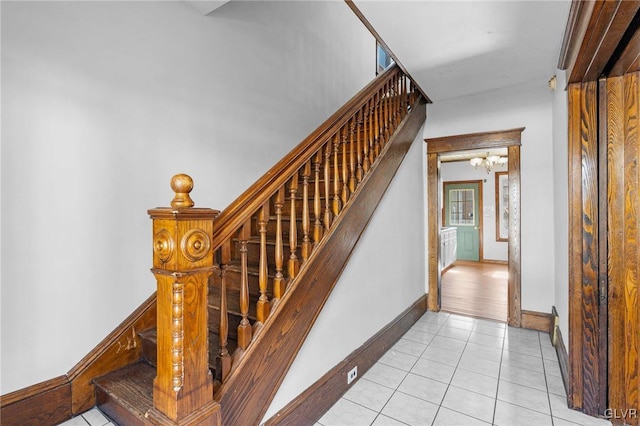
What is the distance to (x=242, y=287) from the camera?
1.49 metres

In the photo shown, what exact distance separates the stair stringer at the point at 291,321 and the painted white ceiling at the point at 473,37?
3.52 feet

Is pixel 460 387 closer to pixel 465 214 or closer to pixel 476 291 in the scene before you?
pixel 476 291

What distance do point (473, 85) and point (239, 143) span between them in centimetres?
254

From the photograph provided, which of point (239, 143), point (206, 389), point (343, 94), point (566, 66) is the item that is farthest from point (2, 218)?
point (343, 94)

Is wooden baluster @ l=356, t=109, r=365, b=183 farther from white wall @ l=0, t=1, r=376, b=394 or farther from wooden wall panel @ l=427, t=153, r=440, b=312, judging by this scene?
wooden wall panel @ l=427, t=153, r=440, b=312

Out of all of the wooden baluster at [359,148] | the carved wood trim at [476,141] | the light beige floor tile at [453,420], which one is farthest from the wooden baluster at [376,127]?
the light beige floor tile at [453,420]

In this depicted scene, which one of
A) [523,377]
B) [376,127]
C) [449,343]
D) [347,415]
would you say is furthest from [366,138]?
[523,377]

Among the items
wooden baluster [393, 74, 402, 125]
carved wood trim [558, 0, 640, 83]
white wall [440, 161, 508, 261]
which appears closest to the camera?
carved wood trim [558, 0, 640, 83]

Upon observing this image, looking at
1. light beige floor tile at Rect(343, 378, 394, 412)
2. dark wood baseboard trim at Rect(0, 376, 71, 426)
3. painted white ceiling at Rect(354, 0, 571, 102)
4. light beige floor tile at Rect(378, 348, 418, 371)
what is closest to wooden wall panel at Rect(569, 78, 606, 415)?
painted white ceiling at Rect(354, 0, 571, 102)

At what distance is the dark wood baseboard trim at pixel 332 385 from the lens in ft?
5.82

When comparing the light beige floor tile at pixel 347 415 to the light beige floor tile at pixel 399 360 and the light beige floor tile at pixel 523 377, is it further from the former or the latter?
the light beige floor tile at pixel 523 377

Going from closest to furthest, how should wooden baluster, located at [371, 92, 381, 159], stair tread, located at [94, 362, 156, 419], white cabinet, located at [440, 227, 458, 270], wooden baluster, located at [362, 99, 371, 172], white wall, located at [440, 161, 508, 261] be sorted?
stair tread, located at [94, 362, 156, 419]
wooden baluster, located at [362, 99, 371, 172]
wooden baluster, located at [371, 92, 381, 159]
white cabinet, located at [440, 227, 458, 270]
white wall, located at [440, 161, 508, 261]

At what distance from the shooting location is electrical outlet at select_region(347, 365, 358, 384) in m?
2.26

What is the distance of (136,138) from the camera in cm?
210
